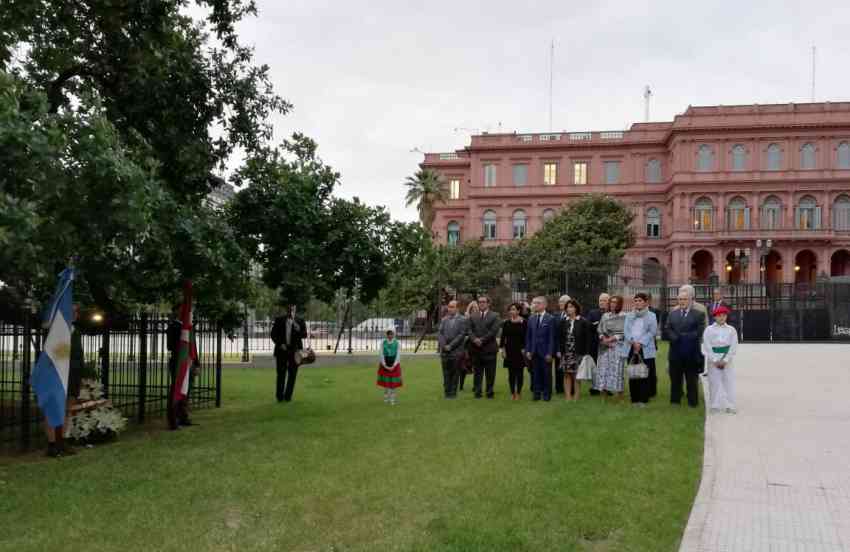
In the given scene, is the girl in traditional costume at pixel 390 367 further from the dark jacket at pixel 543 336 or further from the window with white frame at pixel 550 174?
the window with white frame at pixel 550 174

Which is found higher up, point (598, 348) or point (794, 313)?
point (794, 313)

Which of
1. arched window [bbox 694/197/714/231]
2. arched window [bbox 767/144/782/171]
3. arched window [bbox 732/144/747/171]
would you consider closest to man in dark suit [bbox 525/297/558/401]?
arched window [bbox 694/197/714/231]

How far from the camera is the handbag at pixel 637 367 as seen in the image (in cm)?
1170

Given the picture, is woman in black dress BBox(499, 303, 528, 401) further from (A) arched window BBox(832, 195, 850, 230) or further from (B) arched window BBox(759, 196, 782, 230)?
(A) arched window BBox(832, 195, 850, 230)

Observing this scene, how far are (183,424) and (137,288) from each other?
7.52 ft

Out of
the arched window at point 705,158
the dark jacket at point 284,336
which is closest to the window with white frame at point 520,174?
the arched window at point 705,158

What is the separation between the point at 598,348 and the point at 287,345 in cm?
595

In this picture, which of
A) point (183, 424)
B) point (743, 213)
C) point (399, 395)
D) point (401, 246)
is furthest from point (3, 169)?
point (743, 213)

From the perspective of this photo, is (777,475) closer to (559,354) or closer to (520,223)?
(559,354)

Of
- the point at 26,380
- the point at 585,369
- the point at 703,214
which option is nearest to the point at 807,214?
the point at 703,214

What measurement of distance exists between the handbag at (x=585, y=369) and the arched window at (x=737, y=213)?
5417cm

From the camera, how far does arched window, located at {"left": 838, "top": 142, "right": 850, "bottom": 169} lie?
60.7 metres

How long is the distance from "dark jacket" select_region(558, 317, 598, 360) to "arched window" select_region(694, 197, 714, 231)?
5344 centimetres

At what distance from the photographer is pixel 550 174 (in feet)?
227
